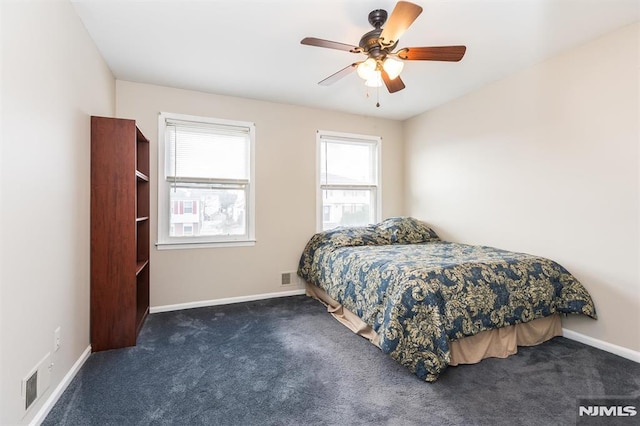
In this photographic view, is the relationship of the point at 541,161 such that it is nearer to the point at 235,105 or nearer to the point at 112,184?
the point at 235,105

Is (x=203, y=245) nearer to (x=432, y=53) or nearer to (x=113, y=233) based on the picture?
(x=113, y=233)

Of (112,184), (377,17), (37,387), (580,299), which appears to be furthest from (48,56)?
(580,299)

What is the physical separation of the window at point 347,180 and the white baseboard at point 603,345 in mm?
2431

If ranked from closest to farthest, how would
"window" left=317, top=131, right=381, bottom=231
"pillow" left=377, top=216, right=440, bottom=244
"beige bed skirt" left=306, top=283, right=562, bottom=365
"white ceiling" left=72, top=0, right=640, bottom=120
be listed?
"white ceiling" left=72, top=0, right=640, bottom=120 → "beige bed skirt" left=306, top=283, right=562, bottom=365 → "pillow" left=377, top=216, right=440, bottom=244 → "window" left=317, top=131, right=381, bottom=231

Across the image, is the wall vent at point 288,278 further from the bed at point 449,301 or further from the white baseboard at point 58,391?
the white baseboard at point 58,391

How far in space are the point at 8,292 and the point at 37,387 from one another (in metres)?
0.59

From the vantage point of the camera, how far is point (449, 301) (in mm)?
2057

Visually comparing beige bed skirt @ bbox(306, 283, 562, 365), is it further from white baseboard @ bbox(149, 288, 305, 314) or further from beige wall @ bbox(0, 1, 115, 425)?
beige wall @ bbox(0, 1, 115, 425)

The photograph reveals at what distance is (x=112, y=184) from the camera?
2348 millimetres

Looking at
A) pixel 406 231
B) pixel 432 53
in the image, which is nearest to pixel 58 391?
pixel 432 53

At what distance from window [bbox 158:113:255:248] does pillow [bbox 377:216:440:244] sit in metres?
1.69

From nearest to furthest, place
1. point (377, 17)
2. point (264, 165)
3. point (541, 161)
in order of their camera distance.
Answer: point (377, 17), point (541, 161), point (264, 165)

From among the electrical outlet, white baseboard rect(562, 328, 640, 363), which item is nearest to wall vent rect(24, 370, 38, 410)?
the electrical outlet

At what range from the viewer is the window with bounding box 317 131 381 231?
410 centimetres
